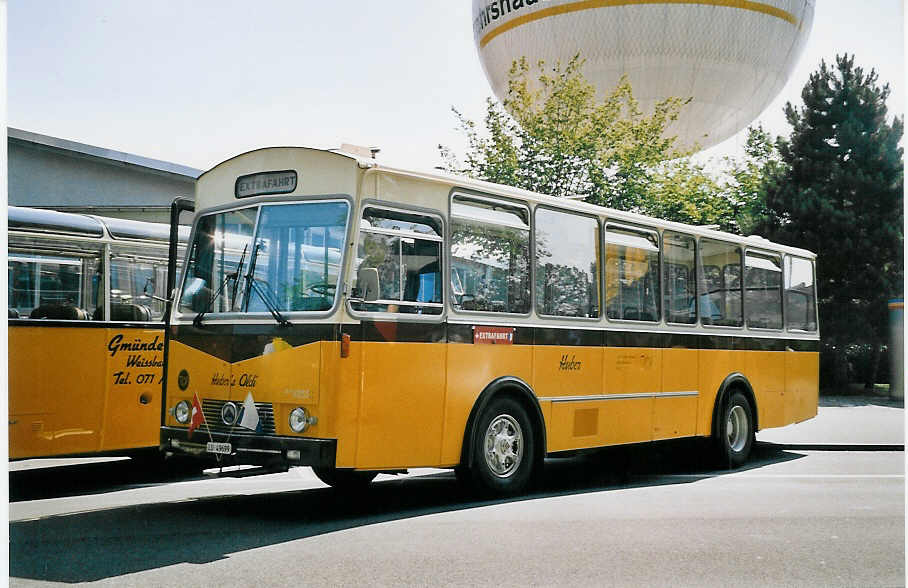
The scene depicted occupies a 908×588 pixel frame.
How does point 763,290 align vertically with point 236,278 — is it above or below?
above

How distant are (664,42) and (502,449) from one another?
26.9 m

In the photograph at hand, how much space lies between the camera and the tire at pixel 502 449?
9516mm

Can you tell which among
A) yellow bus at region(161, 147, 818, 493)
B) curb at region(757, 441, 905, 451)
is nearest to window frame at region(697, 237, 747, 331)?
yellow bus at region(161, 147, 818, 493)

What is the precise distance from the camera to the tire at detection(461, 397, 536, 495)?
9.52 meters

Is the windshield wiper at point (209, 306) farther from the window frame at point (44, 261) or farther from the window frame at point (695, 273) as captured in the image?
the window frame at point (695, 273)

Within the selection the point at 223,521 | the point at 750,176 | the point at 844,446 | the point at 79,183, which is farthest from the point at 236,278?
the point at 750,176

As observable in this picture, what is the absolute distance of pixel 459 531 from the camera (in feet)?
26.0

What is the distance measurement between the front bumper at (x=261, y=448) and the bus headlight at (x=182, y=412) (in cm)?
8

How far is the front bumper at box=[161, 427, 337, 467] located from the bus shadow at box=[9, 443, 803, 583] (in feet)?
1.63

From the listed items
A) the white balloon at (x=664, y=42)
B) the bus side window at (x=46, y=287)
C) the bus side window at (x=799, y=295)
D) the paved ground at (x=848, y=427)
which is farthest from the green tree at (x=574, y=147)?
the bus side window at (x=46, y=287)

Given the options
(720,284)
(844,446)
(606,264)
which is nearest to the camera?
(606,264)

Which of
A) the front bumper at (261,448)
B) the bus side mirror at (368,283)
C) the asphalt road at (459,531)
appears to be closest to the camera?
the asphalt road at (459,531)

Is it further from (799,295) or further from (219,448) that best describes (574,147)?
(219,448)

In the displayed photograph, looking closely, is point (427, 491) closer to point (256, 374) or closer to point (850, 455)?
point (256, 374)
